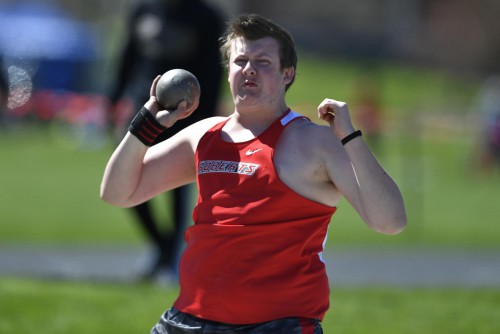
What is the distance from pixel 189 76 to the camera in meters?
4.32

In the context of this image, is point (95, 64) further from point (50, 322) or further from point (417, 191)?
point (50, 322)

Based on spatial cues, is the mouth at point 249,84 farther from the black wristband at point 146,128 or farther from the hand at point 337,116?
the black wristband at point 146,128

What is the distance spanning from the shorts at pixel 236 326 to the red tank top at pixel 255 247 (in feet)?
0.08

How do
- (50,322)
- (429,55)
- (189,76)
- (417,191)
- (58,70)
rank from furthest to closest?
(429,55)
(58,70)
(417,191)
(50,322)
(189,76)

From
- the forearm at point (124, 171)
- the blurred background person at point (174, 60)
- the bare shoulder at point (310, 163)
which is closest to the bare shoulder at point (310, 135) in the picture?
the bare shoulder at point (310, 163)

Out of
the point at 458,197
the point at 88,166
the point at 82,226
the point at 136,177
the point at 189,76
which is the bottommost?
the point at 136,177

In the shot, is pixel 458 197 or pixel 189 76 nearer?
pixel 189 76

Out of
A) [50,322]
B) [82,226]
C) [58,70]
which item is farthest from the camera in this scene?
[58,70]

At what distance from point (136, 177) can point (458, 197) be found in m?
16.9

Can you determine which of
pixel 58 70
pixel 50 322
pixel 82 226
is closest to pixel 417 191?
pixel 82 226

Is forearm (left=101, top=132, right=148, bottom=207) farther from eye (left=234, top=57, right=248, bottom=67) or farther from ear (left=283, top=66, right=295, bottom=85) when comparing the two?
ear (left=283, top=66, right=295, bottom=85)

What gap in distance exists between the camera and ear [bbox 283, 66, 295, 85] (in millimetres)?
4203

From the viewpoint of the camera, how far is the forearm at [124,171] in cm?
435

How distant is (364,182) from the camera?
390 cm
